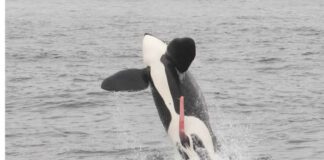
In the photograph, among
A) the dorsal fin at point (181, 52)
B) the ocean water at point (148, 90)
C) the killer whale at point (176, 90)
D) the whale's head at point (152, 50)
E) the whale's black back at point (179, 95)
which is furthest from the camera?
the ocean water at point (148, 90)

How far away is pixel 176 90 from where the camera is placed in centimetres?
1477

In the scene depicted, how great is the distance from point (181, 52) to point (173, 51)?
0.25 m

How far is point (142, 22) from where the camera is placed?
5088 cm

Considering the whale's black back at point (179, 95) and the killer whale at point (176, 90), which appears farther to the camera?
the whale's black back at point (179, 95)

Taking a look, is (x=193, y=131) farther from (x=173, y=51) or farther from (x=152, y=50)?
(x=152, y=50)

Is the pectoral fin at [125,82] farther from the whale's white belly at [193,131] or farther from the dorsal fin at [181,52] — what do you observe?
the whale's white belly at [193,131]

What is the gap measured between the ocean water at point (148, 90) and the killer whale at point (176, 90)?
865 millimetres

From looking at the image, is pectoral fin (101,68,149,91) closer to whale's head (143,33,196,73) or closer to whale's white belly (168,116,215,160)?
whale's head (143,33,196,73)

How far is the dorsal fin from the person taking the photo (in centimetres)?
1403

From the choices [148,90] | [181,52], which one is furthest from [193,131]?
[148,90]

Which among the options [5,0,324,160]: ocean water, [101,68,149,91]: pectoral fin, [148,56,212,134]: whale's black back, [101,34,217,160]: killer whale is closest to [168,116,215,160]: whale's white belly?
[101,34,217,160]: killer whale

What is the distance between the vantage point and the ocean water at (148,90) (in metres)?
21.5

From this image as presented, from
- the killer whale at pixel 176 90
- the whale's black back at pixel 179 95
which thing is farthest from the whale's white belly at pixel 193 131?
the whale's black back at pixel 179 95

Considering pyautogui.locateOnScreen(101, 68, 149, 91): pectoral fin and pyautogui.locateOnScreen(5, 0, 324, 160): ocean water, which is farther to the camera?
pyautogui.locateOnScreen(5, 0, 324, 160): ocean water
